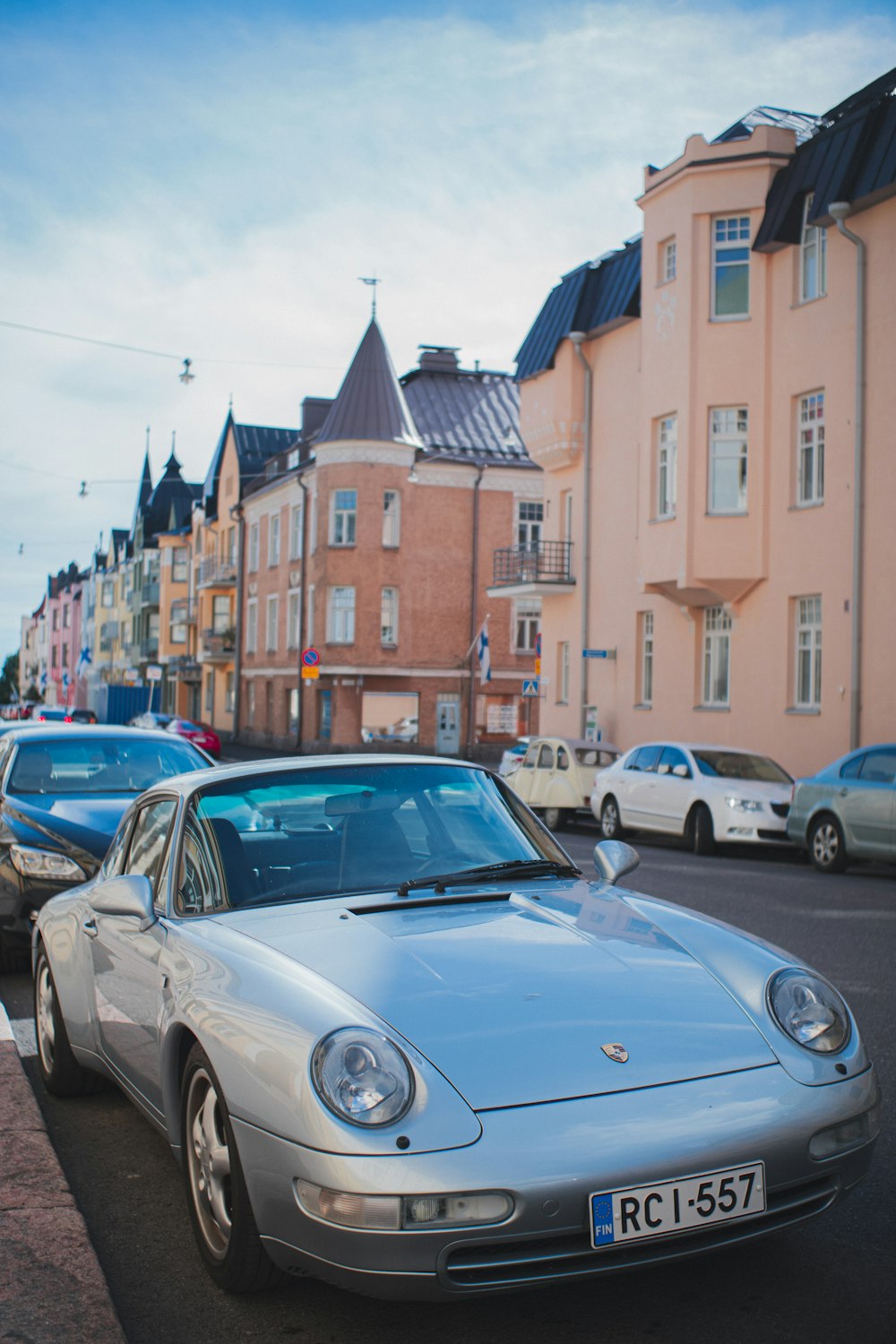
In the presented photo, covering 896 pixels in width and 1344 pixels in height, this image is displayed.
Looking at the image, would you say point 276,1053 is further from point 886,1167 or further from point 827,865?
point 827,865

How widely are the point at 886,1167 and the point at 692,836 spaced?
47.2 ft

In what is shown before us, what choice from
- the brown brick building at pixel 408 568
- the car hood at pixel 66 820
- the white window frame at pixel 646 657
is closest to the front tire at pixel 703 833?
the white window frame at pixel 646 657

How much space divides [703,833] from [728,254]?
1146cm

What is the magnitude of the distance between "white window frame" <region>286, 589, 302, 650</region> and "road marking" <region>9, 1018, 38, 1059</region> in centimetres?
4620

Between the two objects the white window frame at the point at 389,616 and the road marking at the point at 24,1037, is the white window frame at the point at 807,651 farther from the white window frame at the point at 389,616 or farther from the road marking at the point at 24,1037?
the white window frame at the point at 389,616

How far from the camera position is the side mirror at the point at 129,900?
14.8 ft

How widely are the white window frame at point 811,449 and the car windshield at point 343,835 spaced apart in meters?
19.2

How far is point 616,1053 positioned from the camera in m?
3.40

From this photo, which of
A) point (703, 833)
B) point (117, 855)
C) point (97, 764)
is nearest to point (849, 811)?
point (703, 833)

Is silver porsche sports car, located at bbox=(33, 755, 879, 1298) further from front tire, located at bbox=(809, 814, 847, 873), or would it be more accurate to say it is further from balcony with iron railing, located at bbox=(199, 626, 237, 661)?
balcony with iron railing, located at bbox=(199, 626, 237, 661)

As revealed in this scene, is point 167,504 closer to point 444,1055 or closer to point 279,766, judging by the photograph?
point 279,766

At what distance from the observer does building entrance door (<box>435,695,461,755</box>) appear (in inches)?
1927

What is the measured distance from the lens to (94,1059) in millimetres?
5211

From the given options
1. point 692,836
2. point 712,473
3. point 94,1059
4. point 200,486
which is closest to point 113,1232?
point 94,1059
